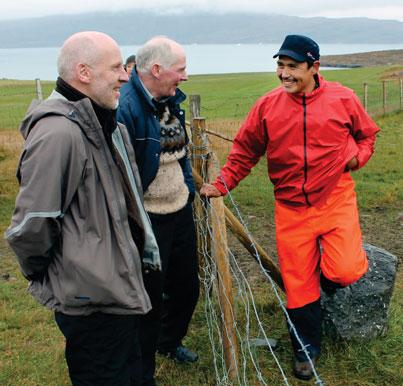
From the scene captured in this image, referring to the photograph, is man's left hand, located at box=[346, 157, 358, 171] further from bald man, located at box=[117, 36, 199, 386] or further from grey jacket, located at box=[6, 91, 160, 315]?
grey jacket, located at box=[6, 91, 160, 315]

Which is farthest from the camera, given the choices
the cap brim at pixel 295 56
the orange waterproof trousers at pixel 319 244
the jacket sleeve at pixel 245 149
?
the jacket sleeve at pixel 245 149

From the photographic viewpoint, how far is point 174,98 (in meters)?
3.46

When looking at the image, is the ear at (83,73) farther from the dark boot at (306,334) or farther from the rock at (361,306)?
the rock at (361,306)

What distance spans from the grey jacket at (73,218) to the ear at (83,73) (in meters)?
0.12

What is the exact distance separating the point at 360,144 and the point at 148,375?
2.06 meters

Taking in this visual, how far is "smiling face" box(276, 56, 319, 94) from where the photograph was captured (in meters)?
3.39

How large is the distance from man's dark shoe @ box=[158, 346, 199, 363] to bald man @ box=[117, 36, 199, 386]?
6.8 inches

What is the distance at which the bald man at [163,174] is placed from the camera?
10.4 ft

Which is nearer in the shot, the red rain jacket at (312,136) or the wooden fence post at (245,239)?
the red rain jacket at (312,136)

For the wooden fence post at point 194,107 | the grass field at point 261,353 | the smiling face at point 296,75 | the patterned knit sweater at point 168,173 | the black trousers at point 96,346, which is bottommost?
the grass field at point 261,353

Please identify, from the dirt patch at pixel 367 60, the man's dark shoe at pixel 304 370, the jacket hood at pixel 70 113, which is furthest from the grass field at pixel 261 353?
the dirt patch at pixel 367 60

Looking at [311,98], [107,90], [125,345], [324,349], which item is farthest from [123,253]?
[324,349]

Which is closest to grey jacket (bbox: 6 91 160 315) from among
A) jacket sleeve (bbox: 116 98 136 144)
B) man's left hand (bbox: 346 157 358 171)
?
jacket sleeve (bbox: 116 98 136 144)

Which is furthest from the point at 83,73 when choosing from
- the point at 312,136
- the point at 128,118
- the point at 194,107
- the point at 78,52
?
the point at 194,107
